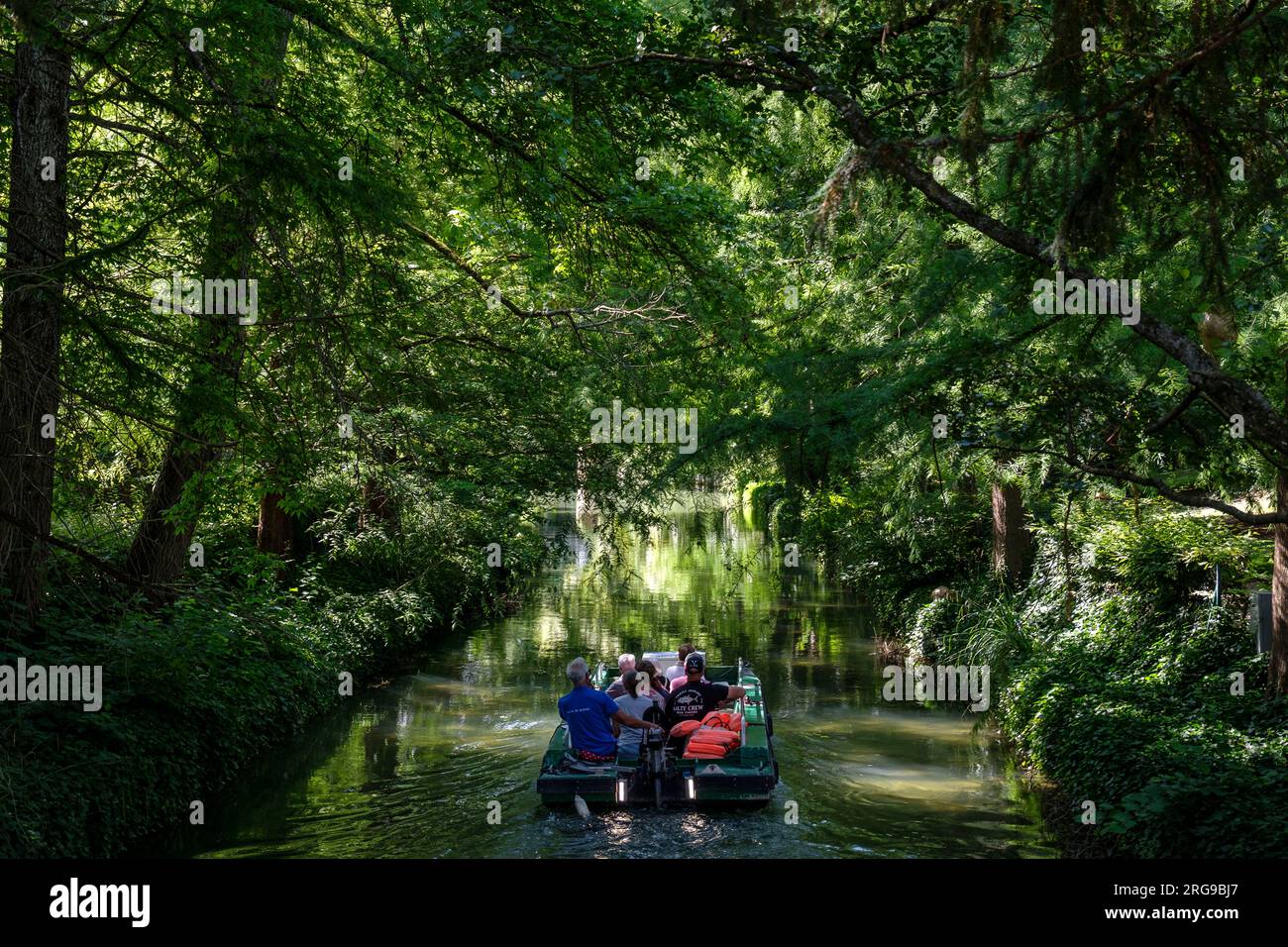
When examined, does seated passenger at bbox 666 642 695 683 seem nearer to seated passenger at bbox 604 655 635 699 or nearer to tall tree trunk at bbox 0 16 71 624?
seated passenger at bbox 604 655 635 699

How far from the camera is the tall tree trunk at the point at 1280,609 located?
30.3ft

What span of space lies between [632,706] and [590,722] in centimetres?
110

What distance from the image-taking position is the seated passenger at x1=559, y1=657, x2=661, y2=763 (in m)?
10.7

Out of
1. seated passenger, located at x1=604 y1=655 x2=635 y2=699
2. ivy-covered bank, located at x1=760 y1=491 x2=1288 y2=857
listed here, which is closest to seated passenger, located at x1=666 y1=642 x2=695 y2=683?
seated passenger, located at x1=604 y1=655 x2=635 y2=699

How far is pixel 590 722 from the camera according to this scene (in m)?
10.7

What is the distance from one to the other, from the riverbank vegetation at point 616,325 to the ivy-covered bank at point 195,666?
0.06 m

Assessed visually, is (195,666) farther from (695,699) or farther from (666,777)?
(695,699)

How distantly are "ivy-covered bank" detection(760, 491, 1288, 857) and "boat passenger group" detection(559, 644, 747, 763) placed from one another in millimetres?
3450

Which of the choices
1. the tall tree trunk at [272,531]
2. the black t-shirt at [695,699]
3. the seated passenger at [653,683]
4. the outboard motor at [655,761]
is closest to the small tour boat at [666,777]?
the outboard motor at [655,761]

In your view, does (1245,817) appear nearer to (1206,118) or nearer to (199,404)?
(1206,118)

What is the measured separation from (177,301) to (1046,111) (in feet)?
24.3
